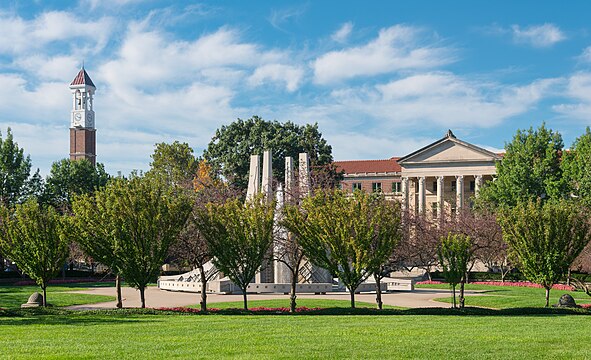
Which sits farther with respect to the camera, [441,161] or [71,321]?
[441,161]

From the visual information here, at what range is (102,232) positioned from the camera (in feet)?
97.2

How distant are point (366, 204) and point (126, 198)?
9461 mm

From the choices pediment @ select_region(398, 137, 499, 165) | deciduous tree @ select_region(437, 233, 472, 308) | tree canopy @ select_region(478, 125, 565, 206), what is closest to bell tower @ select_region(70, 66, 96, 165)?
pediment @ select_region(398, 137, 499, 165)

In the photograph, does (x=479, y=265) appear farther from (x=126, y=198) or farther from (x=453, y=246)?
(x=126, y=198)

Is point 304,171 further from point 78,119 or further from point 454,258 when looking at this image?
point 78,119

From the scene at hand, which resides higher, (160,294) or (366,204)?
(366,204)

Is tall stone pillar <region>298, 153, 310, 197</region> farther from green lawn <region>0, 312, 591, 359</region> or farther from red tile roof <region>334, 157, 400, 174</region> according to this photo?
red tile roof <region>334, 157, 400, 174</region>

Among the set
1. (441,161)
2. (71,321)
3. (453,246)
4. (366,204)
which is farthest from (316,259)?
(441,161)

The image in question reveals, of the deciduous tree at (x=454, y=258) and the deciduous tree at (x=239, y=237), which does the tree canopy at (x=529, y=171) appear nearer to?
the deciduous tree at (x=454, y=258)

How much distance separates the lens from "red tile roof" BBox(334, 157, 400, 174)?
104 metres

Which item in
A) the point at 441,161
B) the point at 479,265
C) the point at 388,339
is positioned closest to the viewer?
the point at 388,339

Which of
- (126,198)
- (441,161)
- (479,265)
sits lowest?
(479,265)

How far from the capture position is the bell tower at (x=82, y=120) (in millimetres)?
141625

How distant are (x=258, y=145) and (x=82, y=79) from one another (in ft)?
303
